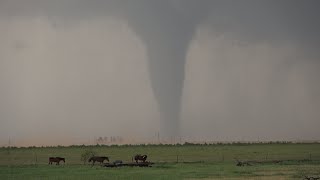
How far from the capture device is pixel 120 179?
1560 inches

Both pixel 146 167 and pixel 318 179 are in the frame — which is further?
pixel 146 167

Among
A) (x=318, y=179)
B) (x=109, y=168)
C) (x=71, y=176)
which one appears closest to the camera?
(x=318, y=179)

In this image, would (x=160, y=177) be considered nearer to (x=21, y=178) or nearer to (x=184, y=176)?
(x=184, y=176)

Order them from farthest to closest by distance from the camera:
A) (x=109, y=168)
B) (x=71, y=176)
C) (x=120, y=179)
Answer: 1. (x=109, y=168)
2. (x=71, y=176)
3. (x=120, y=179)

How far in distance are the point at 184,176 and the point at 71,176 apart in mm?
10191

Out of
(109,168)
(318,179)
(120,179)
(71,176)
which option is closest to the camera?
(318,179)

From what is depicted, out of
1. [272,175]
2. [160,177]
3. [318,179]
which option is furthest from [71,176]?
[318,179]

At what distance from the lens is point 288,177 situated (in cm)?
4109

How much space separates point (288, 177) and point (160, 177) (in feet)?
36.6

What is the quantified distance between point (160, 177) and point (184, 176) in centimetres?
269

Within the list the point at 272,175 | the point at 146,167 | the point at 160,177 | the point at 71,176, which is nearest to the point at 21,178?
the point at 71,176

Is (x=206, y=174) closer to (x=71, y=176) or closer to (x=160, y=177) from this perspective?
(x=160, y=177)

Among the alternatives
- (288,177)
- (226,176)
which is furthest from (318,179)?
(226,176)

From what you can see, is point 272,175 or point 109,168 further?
point 109,168
